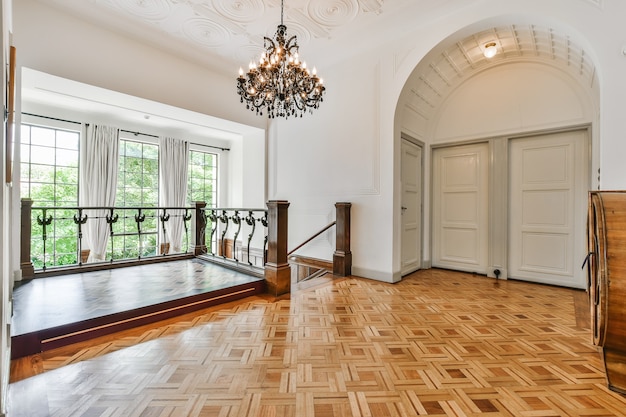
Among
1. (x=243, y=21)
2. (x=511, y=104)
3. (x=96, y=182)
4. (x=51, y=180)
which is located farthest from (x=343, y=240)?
(x=51, y=180)

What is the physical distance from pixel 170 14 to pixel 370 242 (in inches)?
171

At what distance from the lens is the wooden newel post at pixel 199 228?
4910 millimetres

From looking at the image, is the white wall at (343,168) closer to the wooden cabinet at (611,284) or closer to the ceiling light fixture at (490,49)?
the ceiling light fixture at (490,49)

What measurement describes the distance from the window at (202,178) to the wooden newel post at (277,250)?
16.0 feet

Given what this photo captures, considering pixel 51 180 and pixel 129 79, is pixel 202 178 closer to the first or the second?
pixel 51 180

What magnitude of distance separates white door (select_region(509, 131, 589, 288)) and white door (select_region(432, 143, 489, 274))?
0.40 metres

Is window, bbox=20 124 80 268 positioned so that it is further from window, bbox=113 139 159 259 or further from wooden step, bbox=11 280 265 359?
wooden step, bbox=11 280 265 359

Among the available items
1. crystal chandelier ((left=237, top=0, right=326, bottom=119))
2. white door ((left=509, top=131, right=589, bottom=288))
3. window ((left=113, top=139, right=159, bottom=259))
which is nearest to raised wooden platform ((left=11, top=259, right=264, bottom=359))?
crystal chandelier ((left=237, top=0, right=326, bottom=119))

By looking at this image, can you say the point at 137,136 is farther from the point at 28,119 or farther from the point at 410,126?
the point at 410,126

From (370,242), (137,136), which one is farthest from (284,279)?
(137,136)

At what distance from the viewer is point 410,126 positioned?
4.61 metres

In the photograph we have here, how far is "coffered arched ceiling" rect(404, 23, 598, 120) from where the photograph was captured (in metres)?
3.44

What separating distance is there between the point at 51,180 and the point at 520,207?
28.4ft

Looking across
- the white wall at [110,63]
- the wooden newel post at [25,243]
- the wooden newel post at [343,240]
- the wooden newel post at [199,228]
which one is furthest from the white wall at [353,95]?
the wooden newel post at [25,243]
